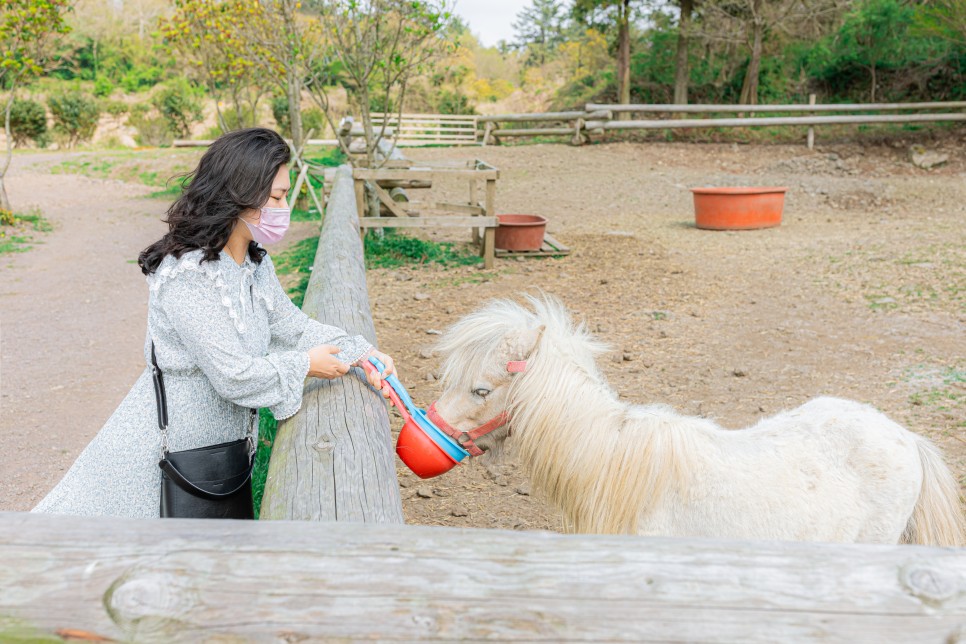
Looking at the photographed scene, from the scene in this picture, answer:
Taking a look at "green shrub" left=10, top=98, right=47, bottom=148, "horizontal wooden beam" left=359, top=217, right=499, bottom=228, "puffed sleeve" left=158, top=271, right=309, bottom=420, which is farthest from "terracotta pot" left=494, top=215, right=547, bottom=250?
"green shrub" left=10, top=98, right=47, bottom=148

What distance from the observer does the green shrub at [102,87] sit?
3697cm

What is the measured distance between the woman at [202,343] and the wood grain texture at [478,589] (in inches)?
36.7

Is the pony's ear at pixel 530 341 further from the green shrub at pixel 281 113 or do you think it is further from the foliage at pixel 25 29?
the green shrub at pixel 281 113

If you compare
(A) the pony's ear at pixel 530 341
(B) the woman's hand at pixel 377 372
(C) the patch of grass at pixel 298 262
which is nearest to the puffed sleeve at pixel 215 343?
(B) the woman's hand at pixel 377 372

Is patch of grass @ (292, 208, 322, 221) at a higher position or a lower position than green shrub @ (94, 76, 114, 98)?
lower

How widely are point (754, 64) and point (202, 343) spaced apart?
21.0 metres

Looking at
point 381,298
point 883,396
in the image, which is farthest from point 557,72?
point 883,396

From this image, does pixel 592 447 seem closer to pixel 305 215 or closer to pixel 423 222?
pixel 423 222

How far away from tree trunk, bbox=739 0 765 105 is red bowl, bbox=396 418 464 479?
65.5 feet

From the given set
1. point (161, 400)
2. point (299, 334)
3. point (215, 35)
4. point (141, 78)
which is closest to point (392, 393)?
point (299, 334)

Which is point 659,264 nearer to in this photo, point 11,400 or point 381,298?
point 381,298

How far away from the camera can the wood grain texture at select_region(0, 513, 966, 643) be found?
1062 millimetres

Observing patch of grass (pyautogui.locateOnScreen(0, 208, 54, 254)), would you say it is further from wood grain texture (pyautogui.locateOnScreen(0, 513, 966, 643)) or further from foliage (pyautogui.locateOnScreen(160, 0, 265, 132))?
wood grain texture (pyautogui.locateOnScreen(0, 513, 966, 643))

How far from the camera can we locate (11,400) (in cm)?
508
